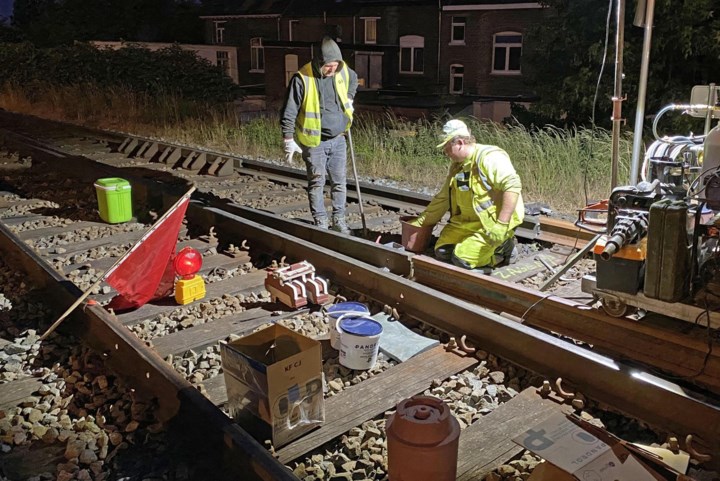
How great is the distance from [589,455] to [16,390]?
10.9ft

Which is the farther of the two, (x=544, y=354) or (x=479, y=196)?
(x=479, y=196)

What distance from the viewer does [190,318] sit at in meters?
4.99

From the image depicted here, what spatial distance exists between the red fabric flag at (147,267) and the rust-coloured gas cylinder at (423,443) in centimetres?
269

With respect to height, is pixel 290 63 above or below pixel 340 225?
above

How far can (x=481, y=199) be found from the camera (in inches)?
221

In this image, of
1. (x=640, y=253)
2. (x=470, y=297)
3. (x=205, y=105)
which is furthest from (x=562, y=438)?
(x=205, y=105)

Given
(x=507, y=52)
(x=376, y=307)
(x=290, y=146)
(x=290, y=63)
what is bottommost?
(x=376, y=307)

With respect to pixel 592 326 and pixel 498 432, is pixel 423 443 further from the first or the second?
pixel 592 326

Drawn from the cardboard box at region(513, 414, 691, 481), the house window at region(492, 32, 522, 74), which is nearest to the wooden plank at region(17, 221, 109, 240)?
the cardboard box at region(513, 414, 691, 481)

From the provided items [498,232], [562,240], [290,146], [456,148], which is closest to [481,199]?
[498,232]

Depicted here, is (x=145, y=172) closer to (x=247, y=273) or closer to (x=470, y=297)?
(x=247, y=273)

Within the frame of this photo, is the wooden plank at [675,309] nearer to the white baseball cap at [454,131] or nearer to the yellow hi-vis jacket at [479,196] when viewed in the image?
the yellow hi-vis jacket at [479,196]

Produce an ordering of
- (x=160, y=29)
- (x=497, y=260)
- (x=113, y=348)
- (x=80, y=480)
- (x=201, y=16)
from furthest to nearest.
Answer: (x=160, y=29), (x=201, y=16), (x=497, y=260), (x=113, y=348), (x=80, y=480)

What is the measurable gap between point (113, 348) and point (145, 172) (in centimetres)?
737
